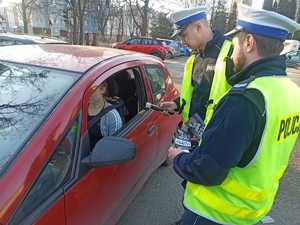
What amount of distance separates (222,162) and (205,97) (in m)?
1.11

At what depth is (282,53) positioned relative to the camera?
1545 mm

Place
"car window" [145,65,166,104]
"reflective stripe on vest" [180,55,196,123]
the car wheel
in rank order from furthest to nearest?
the car wheel
"car window" [145,65,166,104]
"reflective stripe on vest" [180,55,196,123]

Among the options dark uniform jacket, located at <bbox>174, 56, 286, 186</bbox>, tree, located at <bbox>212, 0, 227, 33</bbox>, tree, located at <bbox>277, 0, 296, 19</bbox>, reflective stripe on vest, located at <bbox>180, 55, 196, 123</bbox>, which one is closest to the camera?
dark uniform jacket, located at <bbox>174, 56, 286, 186</bbox>

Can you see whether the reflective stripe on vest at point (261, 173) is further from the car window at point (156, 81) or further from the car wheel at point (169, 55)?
the car wheel at point (169, 55)

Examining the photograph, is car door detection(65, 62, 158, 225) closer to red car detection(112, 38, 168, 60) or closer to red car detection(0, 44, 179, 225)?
red car detection(0, 44, 179, 225)

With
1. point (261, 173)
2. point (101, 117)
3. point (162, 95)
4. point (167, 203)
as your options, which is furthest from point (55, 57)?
point (167, 203)

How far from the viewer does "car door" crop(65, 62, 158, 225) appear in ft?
Answer: 5.93

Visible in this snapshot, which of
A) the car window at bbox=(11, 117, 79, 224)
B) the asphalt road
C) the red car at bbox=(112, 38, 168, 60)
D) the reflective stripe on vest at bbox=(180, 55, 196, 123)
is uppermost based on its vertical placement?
the reflective stripe on vest at bbox=(180, 55, 196, 123)

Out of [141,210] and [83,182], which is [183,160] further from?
[141,210]

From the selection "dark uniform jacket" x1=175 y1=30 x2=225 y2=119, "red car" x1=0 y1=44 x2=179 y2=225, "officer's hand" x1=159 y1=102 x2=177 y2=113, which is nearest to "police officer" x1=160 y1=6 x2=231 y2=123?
"dark uniform jacket" x1=175 y1=30 x2=225 y2=119

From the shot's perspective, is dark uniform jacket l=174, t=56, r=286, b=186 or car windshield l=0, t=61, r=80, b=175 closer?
dark uniform jacket l=174, t=56, r=286, b=186

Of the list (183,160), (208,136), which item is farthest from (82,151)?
(208,136)

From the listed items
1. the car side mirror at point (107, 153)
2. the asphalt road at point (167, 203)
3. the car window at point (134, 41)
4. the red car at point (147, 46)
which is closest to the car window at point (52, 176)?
the car side mirror at point (107, 153)

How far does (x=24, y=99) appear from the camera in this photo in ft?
6.20
